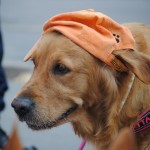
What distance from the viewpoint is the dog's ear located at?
245 cm

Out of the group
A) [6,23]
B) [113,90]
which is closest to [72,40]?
[113,90]

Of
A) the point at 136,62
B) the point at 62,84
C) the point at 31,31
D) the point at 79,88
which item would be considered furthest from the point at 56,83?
the point at 31,31

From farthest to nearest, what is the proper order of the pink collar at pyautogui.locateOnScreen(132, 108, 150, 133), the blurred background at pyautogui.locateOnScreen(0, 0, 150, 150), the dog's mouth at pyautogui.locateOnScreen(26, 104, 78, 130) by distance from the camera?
1. the blurred background at pyautogui.locateOnScreen(0, 0, 150, 150)
2. the dog's mouth at pyautogui.locateOnScreen(26, 104, 78, 130)
3. the pink collar at pyautogui.locateOnScreen(132, 108, 150, 133)

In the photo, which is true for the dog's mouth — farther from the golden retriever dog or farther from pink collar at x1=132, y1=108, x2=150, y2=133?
pink collar at x1=132, y1=108, x2=150, y2=133

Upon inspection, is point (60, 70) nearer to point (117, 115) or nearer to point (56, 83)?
point (56, 83)

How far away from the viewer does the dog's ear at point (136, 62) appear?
2445 mm

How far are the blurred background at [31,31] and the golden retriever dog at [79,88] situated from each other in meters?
2.18

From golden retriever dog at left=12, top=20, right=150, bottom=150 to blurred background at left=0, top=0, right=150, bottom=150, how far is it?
7.16ft

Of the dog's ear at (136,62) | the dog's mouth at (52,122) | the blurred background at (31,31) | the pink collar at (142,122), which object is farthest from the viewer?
the blurred background at (31,31)

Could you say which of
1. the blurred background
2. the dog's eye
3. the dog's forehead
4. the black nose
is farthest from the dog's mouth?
the blurred background

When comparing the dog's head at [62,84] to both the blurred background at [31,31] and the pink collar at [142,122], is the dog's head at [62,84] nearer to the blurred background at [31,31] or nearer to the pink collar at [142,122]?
the pink collar at [142,122]

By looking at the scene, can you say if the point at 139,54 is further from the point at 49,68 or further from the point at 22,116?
the point at 22,116

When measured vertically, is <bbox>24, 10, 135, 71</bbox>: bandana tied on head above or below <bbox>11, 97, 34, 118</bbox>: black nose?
above

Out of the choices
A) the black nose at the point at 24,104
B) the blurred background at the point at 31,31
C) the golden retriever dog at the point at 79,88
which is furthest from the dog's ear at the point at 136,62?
the blurred background at the point at 31,31
